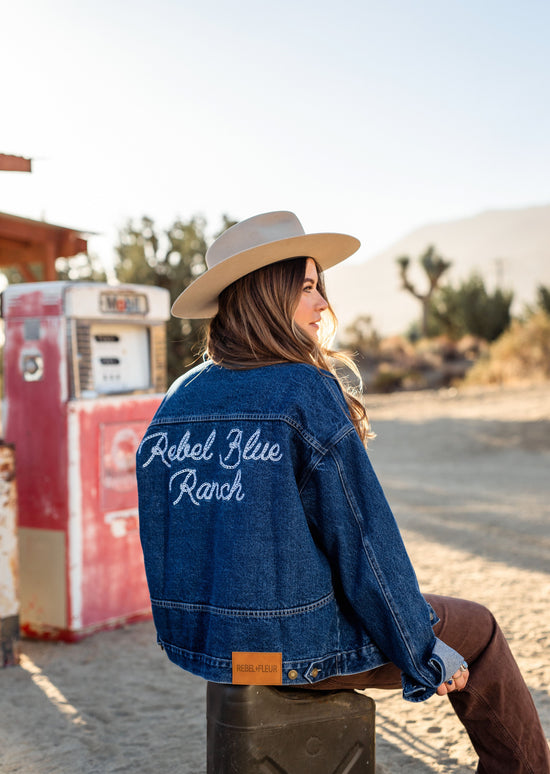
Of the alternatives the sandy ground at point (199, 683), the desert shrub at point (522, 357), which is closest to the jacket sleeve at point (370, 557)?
the sandy ground at point (199, 683)

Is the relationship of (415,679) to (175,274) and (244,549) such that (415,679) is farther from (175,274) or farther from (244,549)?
(175,274)

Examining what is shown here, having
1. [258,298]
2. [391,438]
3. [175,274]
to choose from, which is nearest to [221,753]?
[258,298]

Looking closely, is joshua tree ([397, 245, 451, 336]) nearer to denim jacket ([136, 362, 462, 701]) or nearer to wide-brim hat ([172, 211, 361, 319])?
wide-brim hat ([172, 211, 361, 319])

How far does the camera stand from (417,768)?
2809 millimetres

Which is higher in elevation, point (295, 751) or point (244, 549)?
point (244, 549)

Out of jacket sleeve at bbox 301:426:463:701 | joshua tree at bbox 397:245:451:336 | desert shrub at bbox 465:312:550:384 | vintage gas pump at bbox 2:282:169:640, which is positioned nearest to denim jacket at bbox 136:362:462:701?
jacket sleeve at bbox 301:426:463:701

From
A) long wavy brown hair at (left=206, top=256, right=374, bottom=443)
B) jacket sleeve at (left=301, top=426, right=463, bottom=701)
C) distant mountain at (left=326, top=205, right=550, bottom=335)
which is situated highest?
distant mountain at (left=326, top=205, right=550, bottom=335)

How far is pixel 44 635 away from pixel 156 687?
2.69 ft

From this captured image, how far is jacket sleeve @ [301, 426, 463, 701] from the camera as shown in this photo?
1.80m

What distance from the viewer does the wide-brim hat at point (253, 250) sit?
79.8 inches

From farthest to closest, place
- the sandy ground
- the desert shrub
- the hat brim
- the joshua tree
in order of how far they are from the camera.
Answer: the joshua tree
the desert shrub
the sandy ground
the hat brim

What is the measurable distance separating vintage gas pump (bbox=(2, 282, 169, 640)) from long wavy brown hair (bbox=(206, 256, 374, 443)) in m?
2.03

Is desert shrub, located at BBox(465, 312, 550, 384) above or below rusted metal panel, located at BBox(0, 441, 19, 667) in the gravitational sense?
above

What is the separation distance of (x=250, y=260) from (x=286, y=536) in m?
0.69
